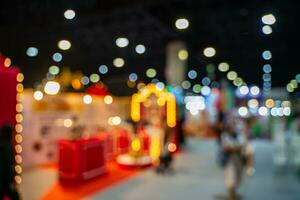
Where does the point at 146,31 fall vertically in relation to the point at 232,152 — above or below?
above

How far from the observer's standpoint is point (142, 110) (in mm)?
13422

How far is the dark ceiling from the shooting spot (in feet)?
34.0

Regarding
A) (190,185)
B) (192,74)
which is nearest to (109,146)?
(190,185)

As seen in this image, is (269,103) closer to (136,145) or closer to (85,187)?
(136,145)

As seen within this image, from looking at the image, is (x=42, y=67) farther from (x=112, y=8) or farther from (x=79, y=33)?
(x=112, y=8)

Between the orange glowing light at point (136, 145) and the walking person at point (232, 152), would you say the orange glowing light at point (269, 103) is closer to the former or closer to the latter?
the orange glowing light at point (136, 145)

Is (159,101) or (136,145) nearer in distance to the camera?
(136,145)

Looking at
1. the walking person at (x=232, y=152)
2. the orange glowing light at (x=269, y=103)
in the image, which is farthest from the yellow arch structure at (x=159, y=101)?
the orange glowing light at (x=269, y=103)

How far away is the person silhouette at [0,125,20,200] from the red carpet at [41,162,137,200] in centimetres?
174

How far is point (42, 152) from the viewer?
10055 millimetres

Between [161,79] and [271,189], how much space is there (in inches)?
909

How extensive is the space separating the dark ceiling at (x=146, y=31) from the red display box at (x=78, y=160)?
3.35 m

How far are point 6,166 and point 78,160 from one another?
10.8ft

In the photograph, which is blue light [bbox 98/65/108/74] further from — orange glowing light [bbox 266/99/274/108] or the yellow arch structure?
the yellow arch structure
